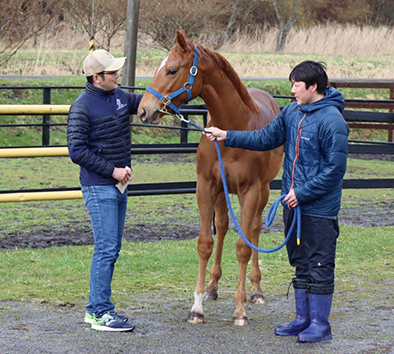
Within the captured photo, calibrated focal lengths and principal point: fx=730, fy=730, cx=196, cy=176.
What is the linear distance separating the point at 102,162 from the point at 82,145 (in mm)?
172

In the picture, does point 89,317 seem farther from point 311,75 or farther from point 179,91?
point 311,75

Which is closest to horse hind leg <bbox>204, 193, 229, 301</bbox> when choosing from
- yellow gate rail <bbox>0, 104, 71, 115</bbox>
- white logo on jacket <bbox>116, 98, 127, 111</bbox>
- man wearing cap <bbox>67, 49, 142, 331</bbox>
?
man wearing cap <bbox>67, 49, 142, 331</bbox>

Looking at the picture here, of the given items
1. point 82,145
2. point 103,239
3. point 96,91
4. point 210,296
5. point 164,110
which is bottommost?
point 210,296

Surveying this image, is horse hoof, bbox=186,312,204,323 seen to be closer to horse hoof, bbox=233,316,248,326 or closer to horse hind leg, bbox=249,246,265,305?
horse hoof, bbox=233,316,248,326

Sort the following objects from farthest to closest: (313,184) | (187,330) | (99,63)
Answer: (187,330) < (99,63) < (313,184)

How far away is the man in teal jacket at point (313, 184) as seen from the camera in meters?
4.63

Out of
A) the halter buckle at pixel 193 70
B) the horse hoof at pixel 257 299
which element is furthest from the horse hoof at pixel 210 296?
the halter buckle at pixel 193 70

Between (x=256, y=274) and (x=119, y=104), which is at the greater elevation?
(x=119, y=104)

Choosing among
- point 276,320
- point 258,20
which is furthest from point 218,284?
point 258,20

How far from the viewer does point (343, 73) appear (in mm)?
24734

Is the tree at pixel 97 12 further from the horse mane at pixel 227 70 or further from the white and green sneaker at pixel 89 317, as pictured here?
the white and green sneaker at pixel 89 317

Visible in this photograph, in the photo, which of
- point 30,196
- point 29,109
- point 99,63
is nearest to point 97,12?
point 29,109

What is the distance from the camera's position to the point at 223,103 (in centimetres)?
539

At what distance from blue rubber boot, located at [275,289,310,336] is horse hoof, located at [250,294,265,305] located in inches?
32.2
